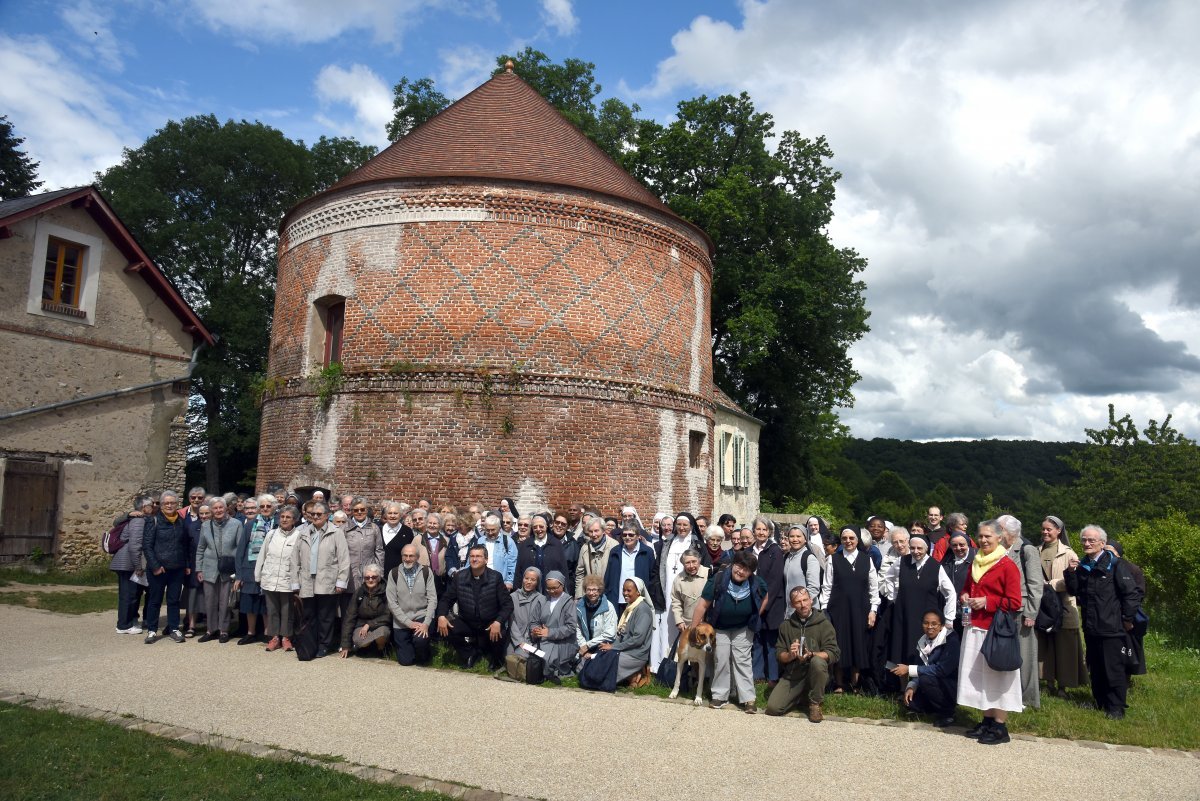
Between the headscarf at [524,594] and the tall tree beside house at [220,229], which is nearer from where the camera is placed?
the headscarf at [524,594]

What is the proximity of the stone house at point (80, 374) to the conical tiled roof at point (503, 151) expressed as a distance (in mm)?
4716

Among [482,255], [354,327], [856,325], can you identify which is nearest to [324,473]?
[354,327]

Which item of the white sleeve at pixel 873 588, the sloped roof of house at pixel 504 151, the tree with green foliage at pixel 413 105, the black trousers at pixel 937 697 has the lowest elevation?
the black trousers at pixel 937 697

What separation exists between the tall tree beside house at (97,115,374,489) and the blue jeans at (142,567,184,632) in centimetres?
1808

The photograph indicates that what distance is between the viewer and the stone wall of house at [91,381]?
1380cm

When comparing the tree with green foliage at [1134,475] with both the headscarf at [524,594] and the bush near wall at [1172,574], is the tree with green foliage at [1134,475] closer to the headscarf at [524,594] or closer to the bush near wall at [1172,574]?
the bush near wall at [1172,574]

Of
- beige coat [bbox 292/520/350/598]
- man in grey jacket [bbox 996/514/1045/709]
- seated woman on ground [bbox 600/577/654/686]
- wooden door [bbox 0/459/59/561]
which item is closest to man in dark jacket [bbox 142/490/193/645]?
beige coat [bbox 292/520/350/598]

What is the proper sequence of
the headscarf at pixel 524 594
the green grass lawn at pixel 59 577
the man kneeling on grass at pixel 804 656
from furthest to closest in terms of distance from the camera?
the green grass lawn at pixel 59 577 < the headscarf at pixel 524 594 < the man kneeling on grass at pixel 804 656

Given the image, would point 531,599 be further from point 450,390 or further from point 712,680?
point 450,390

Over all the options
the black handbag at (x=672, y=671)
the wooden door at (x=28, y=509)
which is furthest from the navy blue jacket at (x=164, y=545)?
the wooden door at (x=28, y=509)

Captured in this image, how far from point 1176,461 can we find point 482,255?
21.1 m

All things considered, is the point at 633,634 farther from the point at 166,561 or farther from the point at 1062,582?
the point at 166,561

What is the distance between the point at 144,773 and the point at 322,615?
11.7 ft

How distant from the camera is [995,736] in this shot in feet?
19.3
